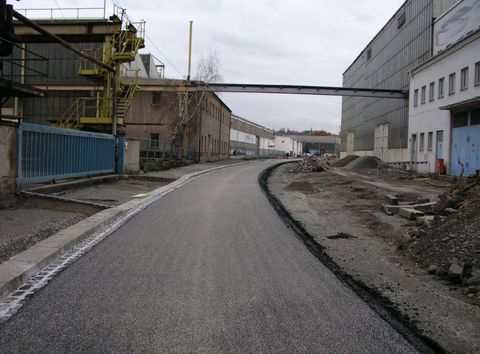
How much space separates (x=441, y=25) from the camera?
37750 mm

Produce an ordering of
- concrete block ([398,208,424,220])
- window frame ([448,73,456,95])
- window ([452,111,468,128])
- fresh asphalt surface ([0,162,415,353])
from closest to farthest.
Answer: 1. fresh asphalt surface ([0,162,415,353])
2. concrete block ([398,208,424,220])
3. window ([452,111,468,128])
4. window frame ([448,73,456,95])

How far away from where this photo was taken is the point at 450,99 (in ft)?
106

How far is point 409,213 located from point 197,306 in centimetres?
877

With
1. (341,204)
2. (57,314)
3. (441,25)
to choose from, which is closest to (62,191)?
(341,204)

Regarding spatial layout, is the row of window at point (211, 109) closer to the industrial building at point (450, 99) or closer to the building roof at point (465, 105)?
the industrial building at point (450, 99)

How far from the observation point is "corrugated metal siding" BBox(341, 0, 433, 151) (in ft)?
140

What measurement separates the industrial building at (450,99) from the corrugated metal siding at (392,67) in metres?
3.10

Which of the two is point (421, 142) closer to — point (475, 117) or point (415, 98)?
point (415, 98)

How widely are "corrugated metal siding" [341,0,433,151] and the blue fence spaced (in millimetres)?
28802

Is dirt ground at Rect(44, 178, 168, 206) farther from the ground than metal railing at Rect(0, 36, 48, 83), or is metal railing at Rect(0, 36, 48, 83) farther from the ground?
metal railing at Rect(0, 36, 48, 83)

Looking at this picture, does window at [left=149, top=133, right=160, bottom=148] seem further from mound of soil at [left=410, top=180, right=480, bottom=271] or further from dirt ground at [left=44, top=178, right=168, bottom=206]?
mound of soil at [left=410, top=180, right=480, bottom=271]

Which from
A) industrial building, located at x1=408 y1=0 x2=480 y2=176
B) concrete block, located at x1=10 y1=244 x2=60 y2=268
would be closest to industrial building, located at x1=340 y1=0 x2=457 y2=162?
industrial building, located at x1=408 y1=0 x2=480 y2=176

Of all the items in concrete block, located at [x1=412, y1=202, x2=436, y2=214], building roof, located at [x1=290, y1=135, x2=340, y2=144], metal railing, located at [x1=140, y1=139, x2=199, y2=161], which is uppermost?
building roof, located at [x1=290, y1=135, x2=340, y2=144]

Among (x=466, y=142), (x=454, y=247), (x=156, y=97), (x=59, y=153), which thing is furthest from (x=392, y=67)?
(x=454, y=247)
